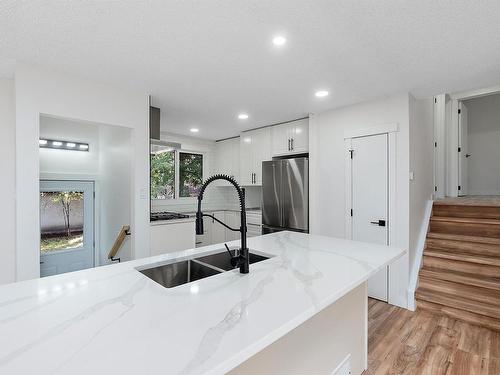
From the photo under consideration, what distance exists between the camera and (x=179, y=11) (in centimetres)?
169

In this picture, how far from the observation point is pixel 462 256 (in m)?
3.23

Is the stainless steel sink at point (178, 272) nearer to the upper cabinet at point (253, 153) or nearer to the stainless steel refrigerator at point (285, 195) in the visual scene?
the stainless steel refrigerator at point (285, 195)

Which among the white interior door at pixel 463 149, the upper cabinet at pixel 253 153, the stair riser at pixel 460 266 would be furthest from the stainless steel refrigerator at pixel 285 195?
the white interior door at pixel 463 149

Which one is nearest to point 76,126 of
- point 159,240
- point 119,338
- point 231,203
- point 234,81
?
point 159,240

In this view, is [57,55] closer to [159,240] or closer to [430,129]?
[159,240]

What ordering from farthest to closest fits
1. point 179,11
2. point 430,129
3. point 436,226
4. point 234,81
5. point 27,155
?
point 430,129, point 436,226, point 234,81, point 27,155, point 179,11

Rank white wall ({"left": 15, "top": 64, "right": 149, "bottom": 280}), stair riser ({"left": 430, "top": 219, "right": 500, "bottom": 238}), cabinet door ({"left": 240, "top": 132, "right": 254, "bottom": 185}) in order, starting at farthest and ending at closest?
cabinet door ({"left": 240, "top": 132, "right": 254, "bottom": 185})
stair riser ({"left": 430, "top": 219, "right": 500, "bottom": 238})
white wall ({"left": 15, "top": 64, "right": 149, "bottom": 280})

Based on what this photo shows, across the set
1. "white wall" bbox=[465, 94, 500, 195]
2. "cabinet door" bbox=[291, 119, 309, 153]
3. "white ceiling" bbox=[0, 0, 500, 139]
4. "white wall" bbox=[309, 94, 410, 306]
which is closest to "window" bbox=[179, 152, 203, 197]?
"cabinet door" bbox=[291, 119, 309, 153]

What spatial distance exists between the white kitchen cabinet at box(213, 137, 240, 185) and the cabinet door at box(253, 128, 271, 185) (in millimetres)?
691

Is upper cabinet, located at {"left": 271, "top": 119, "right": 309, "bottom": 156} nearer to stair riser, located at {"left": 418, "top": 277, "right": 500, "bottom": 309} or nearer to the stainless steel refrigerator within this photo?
the stainless steel refrigerator

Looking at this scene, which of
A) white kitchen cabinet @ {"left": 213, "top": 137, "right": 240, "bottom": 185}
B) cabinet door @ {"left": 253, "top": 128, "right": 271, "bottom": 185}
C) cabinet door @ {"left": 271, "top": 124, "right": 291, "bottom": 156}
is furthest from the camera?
white kitchen cabinet @ {"left": 213, "top": 137, "right": 240, "bottom": 185}

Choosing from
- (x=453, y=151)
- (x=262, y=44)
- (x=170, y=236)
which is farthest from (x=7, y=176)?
(x=453, y=151)

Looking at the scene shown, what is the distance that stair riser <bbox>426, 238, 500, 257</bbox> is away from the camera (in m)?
3.16

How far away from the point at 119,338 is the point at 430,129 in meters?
4.77
